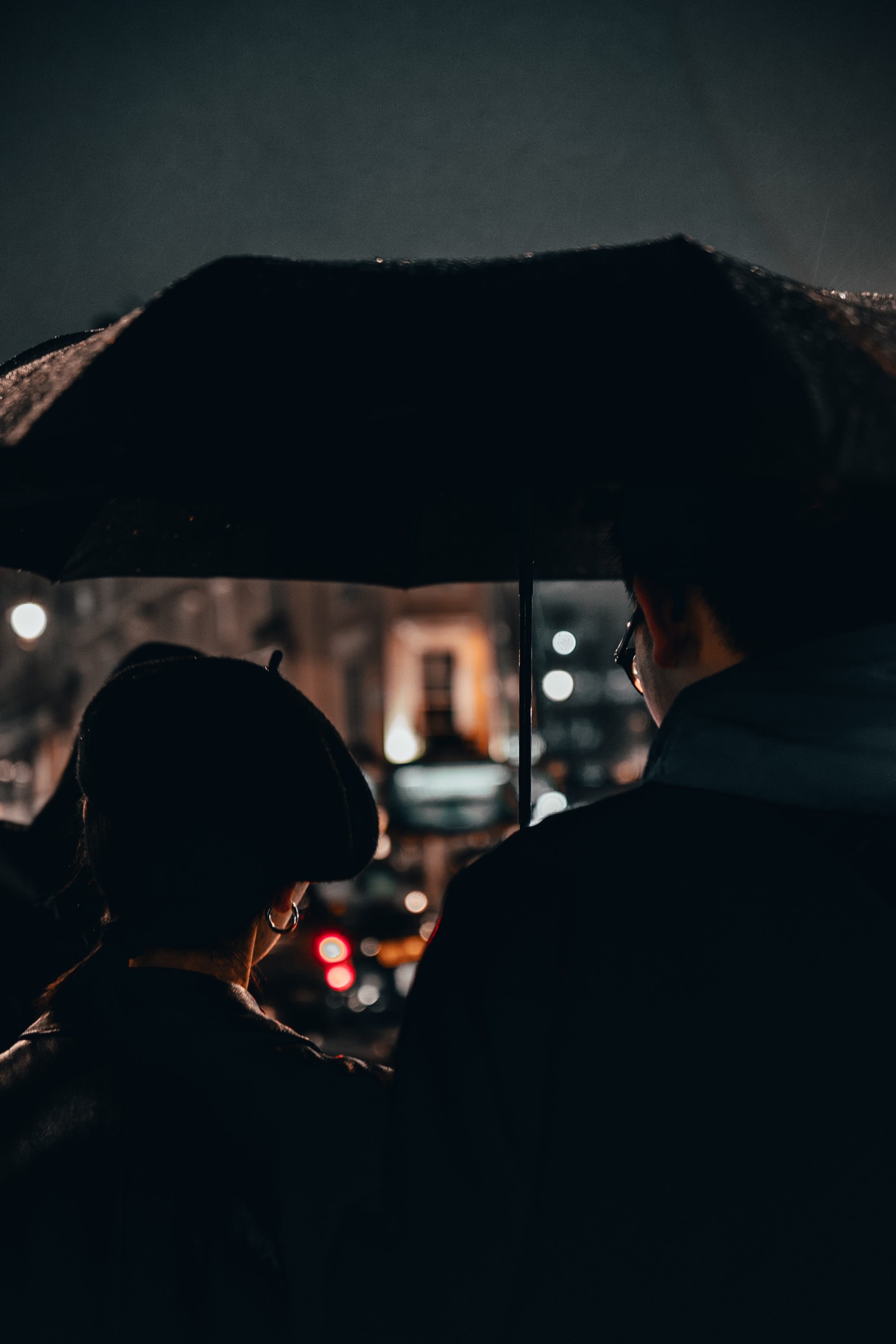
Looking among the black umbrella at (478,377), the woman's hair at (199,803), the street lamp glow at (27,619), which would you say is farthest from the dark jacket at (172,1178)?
the street lamp glow at (27,619)

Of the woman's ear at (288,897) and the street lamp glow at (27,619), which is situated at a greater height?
the street lamp glow at (27,619)

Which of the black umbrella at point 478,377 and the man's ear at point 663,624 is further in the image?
the man's ear at point 663,624

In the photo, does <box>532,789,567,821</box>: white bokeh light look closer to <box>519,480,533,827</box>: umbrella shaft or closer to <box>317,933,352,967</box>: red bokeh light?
<box>317,933,352,967</box>: red bokeh light

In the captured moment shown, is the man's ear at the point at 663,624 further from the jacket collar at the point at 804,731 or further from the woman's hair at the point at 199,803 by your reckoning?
the woman's hair at the point at 199,803

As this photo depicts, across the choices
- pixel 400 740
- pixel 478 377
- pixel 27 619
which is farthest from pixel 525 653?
pixel 400 740

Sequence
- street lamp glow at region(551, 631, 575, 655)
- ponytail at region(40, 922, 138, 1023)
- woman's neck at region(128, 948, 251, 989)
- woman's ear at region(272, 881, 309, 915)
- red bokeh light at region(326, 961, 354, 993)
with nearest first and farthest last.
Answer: ponytail at region(40, 922, 138, 1023) < woman's neck at region(128, 948, 251, 989) < woman's ear at region(272, 881, 309, 915) < red bokeh light at region(326, 961, 354, 993) < street lamp glow at region(551, 631, 575, 655)

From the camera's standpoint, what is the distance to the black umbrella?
1.30 meters

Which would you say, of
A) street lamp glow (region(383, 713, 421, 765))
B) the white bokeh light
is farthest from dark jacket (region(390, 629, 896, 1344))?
street lamp glow (region(383, 713, 421, 765))

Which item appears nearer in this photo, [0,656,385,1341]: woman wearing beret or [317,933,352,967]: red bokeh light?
[0,656,385,1341]: woman wearing beret

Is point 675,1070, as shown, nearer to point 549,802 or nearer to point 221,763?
point 221,763

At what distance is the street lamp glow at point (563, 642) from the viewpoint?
7156 centimetres

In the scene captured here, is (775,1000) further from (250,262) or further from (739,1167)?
(250,262)

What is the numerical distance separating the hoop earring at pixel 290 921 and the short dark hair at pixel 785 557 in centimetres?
95

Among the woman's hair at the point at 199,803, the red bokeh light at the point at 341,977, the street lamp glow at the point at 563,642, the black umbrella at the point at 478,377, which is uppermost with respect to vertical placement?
the street lamp glow at the point at 563,642
